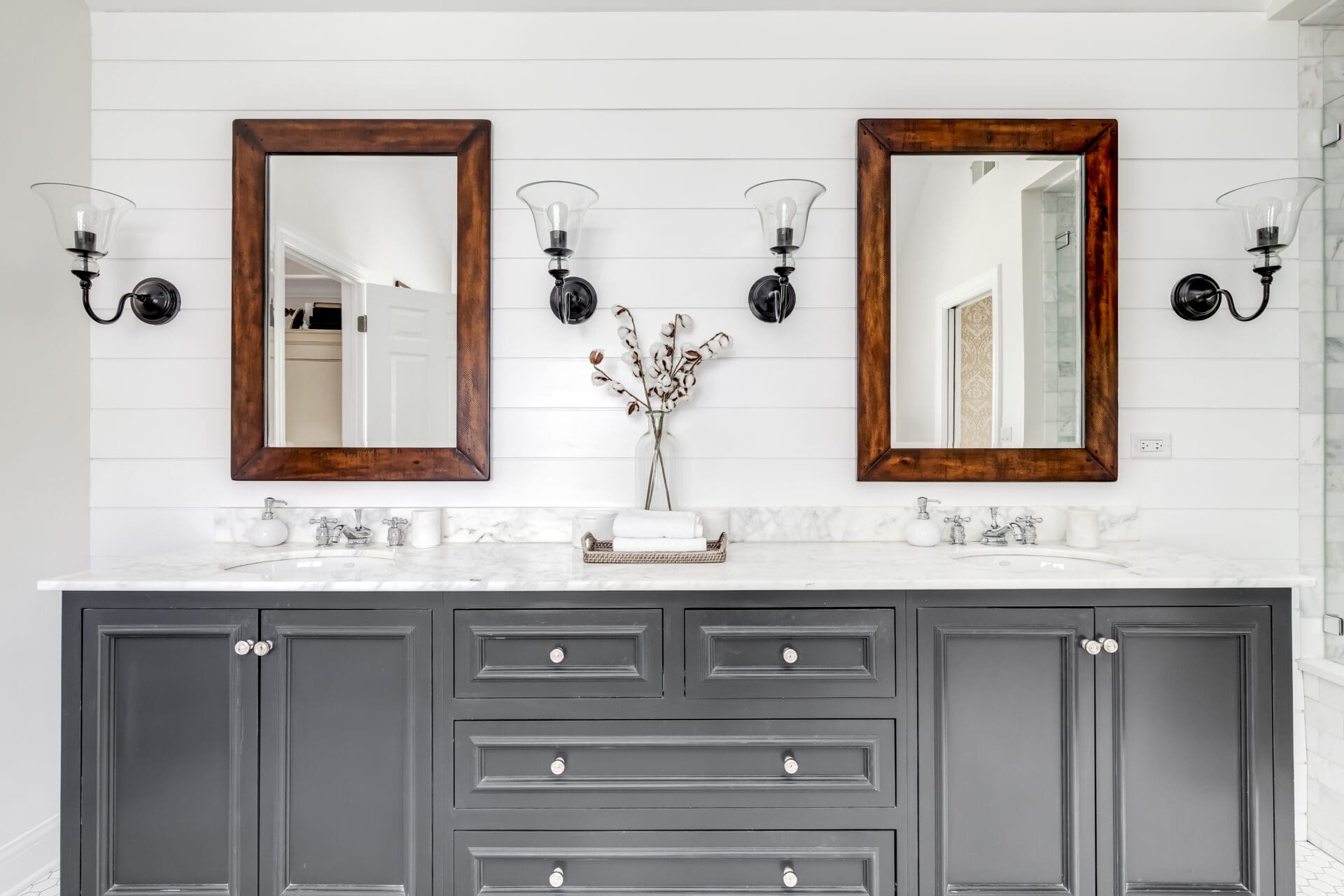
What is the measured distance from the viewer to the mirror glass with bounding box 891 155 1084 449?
1.93m

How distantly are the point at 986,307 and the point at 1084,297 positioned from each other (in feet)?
0.93

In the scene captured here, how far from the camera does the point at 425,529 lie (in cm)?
189

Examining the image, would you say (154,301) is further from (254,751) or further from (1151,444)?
(1151,444)

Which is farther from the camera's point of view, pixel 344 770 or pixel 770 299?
pixel 770 299

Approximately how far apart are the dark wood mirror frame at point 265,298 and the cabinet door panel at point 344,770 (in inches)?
24.1

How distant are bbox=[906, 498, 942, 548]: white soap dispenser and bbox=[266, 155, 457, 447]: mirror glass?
136cm

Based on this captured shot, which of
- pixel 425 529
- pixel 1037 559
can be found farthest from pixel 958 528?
pixel 425 529

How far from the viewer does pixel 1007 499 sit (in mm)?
1981

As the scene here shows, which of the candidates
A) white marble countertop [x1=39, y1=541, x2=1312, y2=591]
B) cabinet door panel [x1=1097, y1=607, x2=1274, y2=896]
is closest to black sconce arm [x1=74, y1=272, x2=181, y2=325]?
white marble countertop [x1=39, y1=541, x2=1312, y2=591]

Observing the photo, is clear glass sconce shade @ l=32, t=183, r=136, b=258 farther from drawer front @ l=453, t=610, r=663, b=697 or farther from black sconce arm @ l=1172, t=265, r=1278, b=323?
black sconce arm @ l=1172, t=265, r=1278, b=323

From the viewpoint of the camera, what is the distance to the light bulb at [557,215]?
1.74 meters

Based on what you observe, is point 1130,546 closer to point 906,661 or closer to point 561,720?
point 906,661

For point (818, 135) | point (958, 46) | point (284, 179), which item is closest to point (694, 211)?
point (818, 135)

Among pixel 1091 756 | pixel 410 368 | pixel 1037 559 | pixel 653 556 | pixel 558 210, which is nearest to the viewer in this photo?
pixel 1091 756
